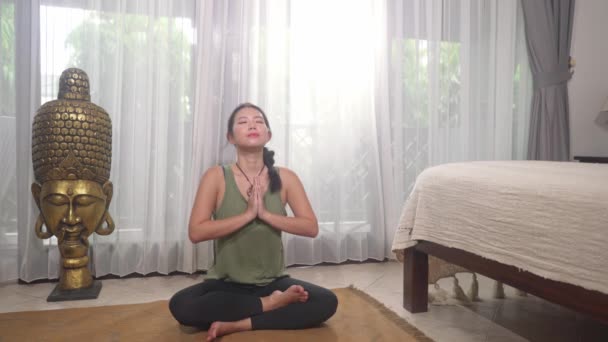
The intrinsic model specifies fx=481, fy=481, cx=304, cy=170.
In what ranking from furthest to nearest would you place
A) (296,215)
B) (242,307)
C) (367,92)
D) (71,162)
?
(367,92), (71,162), (296,215), (242,307)

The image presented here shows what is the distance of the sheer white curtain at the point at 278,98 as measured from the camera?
2420mm

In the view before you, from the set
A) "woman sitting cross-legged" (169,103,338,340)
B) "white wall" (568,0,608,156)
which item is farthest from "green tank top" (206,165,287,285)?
"white wall" (568,0,608,156)

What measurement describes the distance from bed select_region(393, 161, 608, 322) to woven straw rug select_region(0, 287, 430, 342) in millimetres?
267

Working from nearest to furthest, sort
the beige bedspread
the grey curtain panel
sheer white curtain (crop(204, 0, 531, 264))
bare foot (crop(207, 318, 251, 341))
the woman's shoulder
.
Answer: the beige bedspread → bare foot (crop(207, 318, 251, 341)) → the woman's shoulder → sheer white curtain (crop(204, 0, 531, 264)) → the grey curtain panel

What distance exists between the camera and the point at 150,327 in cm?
178

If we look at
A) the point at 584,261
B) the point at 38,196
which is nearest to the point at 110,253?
the point at 38,196

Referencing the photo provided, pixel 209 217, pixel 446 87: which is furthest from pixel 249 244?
pixel 446 87

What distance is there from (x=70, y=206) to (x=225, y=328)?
3.34ft

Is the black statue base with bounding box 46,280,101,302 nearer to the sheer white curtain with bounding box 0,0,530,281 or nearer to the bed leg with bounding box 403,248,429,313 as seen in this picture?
the sheer white curtain with bounding box 0,0,530,281

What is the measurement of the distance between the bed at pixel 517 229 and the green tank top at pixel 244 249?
1.77ft

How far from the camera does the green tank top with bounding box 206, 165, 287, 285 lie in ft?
5.82

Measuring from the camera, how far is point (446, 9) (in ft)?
9.93

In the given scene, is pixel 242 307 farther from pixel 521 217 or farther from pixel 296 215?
pixel 521 217

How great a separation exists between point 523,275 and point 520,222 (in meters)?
0.16
